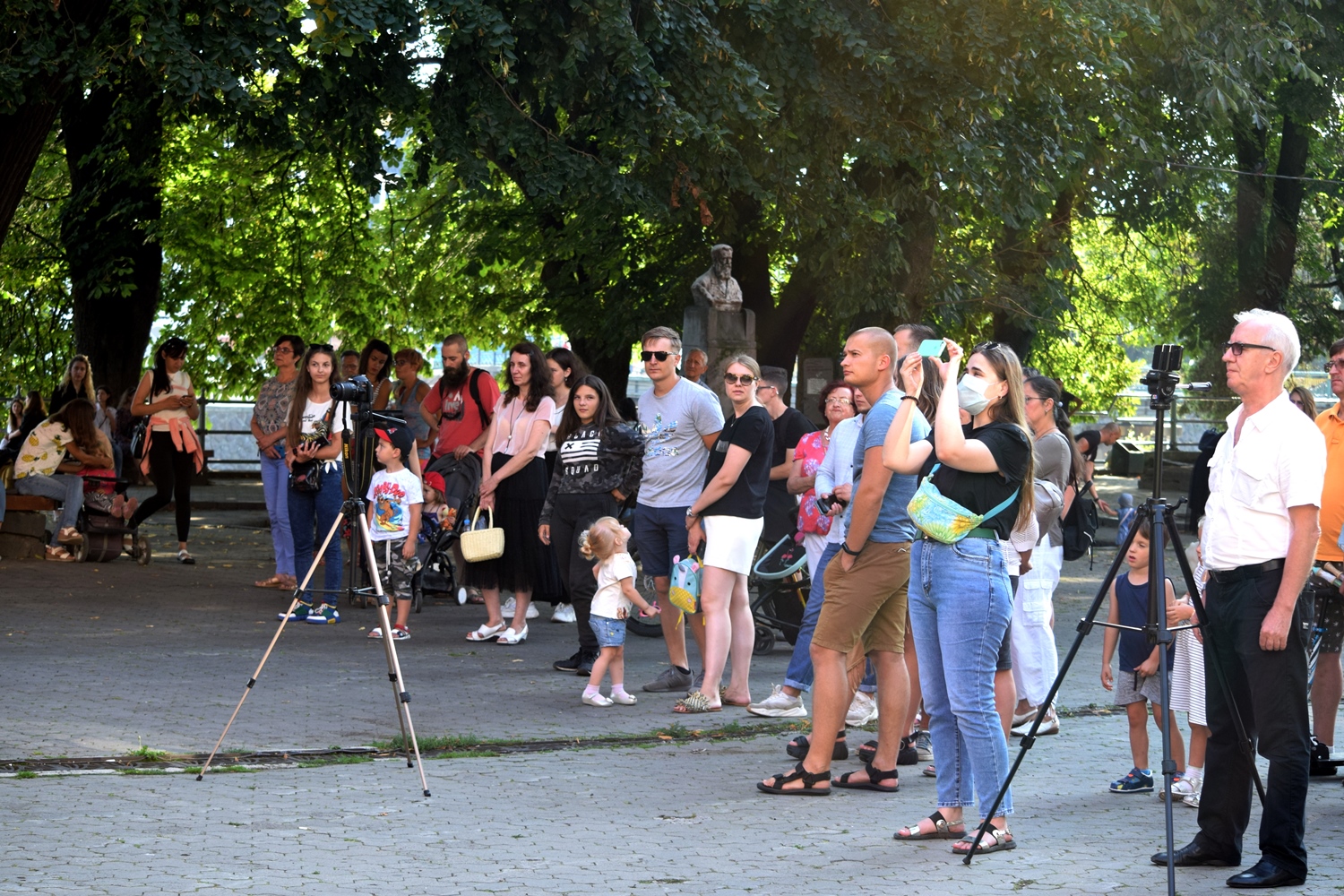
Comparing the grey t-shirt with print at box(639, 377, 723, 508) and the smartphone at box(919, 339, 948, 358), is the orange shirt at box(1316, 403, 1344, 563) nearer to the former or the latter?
the smartphone at box(919, 339, 948, 358)

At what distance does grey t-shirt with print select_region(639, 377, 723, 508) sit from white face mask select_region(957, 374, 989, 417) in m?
3.29

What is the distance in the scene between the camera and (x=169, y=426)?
49.5ft

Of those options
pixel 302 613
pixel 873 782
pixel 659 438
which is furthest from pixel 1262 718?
pixel 302 613

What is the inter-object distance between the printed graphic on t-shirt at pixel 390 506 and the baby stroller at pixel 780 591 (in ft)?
8.34

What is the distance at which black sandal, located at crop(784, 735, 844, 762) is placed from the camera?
7.39 metres

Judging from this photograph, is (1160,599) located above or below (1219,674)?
above

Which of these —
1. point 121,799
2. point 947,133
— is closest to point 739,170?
Answer: point 947,133

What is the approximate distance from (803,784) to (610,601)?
2284 mm

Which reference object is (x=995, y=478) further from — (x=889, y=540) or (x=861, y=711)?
(x=861, y=711)

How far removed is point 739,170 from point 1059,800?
8154mm

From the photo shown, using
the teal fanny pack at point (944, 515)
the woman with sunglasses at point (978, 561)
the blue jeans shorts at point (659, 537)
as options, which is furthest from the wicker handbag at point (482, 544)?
the teal fanny pack at point (944, 515)

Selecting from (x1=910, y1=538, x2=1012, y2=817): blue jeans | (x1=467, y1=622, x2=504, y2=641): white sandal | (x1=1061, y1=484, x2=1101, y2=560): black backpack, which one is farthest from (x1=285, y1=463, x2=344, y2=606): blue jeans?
(x1=910, y1=538, x2=1012, y2=817): blue jeans

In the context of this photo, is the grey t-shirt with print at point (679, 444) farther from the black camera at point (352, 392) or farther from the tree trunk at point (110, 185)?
the tree trunk at point (110, 185)

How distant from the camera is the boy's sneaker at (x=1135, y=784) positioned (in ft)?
23.1
